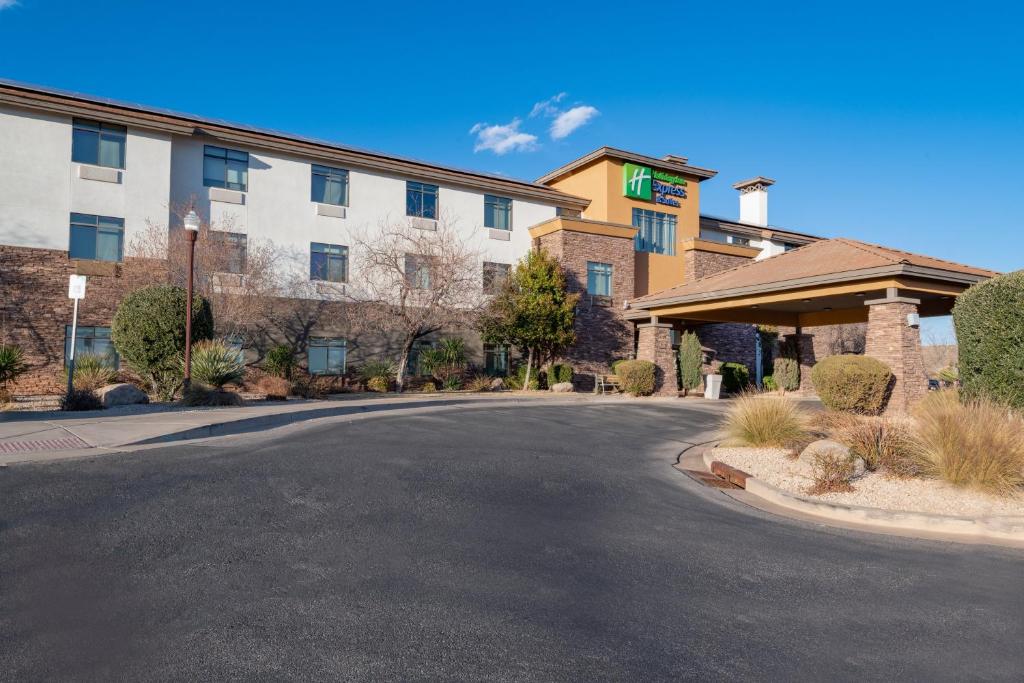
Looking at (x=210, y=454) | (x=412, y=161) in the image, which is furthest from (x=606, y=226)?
(x=210, y=454)

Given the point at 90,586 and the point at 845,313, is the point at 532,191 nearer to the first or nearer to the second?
the point at 845,313

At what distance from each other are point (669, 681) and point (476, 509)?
3753 mm

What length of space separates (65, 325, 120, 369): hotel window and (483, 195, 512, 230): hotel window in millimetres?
16088

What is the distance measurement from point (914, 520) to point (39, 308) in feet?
83.0

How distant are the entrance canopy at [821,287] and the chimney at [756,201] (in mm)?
14332

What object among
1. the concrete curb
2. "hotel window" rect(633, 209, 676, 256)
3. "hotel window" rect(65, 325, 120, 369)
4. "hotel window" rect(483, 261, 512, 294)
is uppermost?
"hotel window" rect(633, 209, 676, 256)

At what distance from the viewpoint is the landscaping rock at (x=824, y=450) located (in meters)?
9.13

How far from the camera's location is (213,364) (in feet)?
54.7

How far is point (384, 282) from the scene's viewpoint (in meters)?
27.8

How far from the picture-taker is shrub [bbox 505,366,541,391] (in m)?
29.2

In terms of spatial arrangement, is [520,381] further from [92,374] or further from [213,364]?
[92,374]

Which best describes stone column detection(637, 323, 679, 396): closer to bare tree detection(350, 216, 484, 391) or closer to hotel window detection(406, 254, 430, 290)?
bare tree detection(350, 216, 484, 391)

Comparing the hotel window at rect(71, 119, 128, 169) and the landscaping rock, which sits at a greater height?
the hotel window at rect(71, 119, 128, 169)

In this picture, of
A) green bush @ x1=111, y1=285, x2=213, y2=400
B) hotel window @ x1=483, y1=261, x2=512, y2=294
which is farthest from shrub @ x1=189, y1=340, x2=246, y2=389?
hotel window @ x1=483, y1=261, x2=512, y2=294
